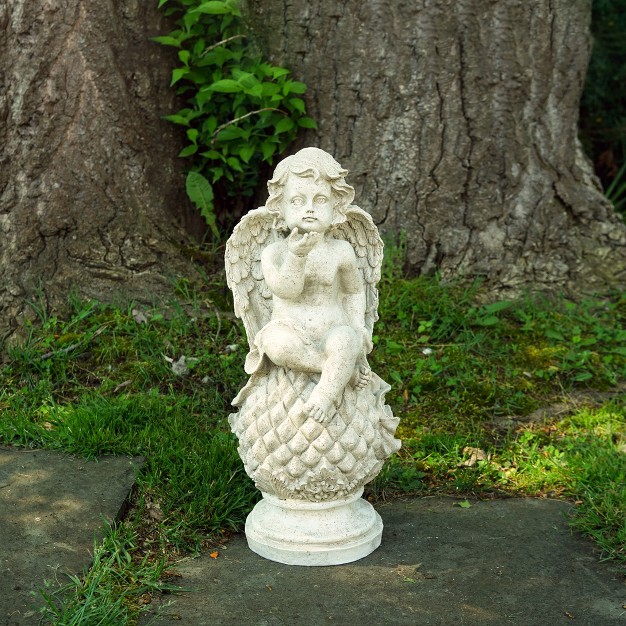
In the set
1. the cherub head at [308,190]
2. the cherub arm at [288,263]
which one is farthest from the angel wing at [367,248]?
the cherub arm at [288,263]

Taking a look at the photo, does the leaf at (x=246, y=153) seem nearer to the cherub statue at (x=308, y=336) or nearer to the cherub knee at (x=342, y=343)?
the cherub statue at (x=308, y=336)

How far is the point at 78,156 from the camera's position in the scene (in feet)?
17.7

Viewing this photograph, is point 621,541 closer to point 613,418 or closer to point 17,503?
point 613,418

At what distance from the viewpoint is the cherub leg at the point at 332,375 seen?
3.62 meters

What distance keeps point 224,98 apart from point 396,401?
221 cm

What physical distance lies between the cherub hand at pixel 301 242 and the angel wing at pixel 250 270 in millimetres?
279

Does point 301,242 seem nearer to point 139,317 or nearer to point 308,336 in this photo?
point 308,336

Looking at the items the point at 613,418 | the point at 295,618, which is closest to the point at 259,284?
the point at 295,618

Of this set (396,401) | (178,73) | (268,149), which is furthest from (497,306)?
(178,73)

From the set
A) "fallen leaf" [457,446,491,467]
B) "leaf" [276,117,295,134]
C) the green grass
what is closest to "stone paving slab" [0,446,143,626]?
the green grass

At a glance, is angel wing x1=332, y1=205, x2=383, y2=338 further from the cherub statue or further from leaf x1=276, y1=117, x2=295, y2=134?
leaf x1=276, y1=117, x2=295, y2=134

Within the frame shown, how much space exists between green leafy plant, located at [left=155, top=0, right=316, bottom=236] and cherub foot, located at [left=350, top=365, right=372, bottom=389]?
228 centimetres

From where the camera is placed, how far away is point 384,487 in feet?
14.7

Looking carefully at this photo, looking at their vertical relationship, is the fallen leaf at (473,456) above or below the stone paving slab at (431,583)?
above
